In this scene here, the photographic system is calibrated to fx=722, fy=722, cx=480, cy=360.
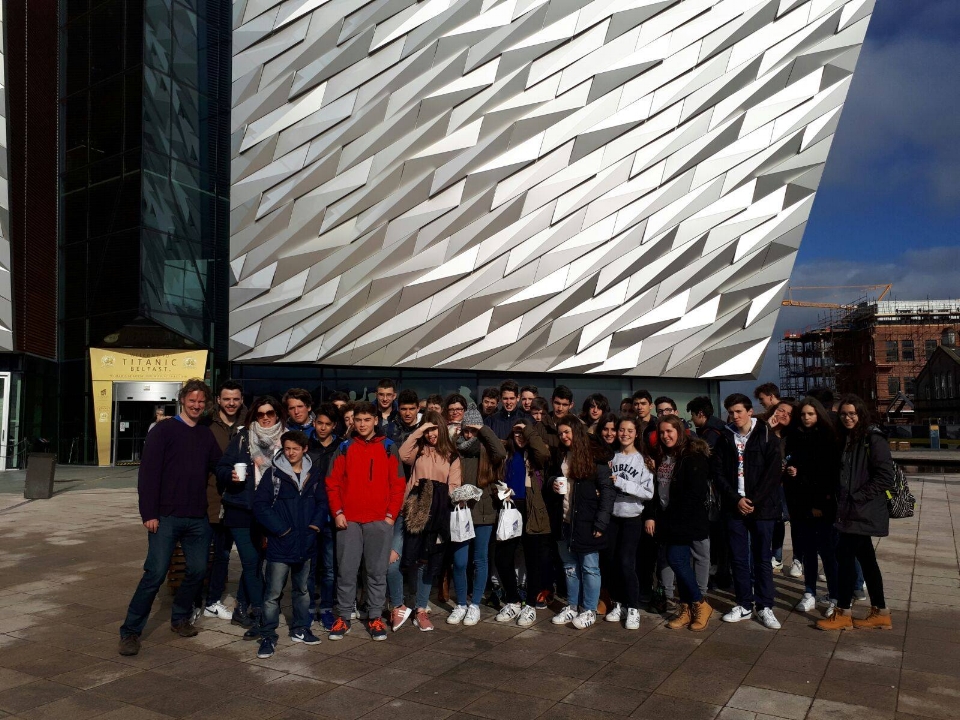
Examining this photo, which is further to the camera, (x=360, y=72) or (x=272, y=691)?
(x=360, y=72)

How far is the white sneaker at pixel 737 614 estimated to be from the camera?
21.1 ft

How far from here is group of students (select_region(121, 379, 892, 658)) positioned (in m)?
5.98

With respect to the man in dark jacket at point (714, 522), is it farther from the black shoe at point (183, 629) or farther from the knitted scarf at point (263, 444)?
the black shoe at point (183, 629)

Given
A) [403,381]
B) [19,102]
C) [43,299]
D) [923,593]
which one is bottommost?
[923,593]

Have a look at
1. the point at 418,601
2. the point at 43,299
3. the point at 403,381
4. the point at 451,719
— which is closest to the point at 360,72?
the point at 403,381

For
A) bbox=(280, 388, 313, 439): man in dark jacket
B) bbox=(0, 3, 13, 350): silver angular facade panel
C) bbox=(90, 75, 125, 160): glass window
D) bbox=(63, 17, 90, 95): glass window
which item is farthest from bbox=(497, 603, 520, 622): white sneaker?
bbox=(63, 17, 90, 95): glass window

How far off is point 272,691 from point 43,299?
23.6m

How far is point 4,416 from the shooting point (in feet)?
74.3

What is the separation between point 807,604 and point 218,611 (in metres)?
5.52

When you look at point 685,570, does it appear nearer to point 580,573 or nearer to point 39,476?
point 580,573

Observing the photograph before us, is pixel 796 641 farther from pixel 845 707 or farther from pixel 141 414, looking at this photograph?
pixel 141 414

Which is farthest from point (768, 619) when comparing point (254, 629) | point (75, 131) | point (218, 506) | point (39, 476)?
point (75, 131)

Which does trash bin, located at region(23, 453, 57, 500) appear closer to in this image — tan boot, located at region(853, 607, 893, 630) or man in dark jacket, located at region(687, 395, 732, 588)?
man in dark jacket, located at region(687, 395, 732, 588)

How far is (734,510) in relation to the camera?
21.1 ft
